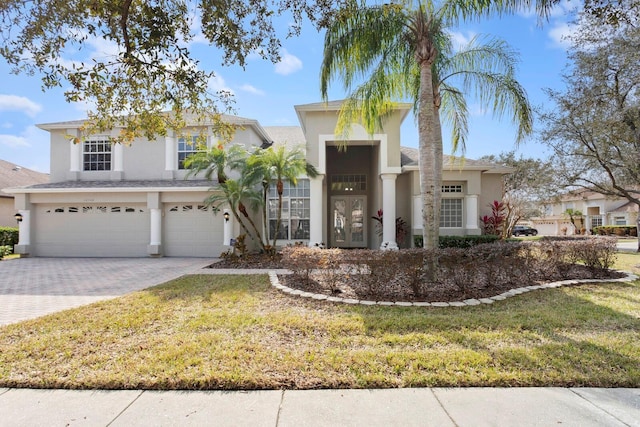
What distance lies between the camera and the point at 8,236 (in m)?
18.2

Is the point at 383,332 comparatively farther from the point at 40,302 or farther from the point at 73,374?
the point at 40,302

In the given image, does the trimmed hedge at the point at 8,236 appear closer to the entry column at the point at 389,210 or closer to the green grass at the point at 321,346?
the green grass at the point at 321,346

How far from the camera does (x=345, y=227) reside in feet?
62.5

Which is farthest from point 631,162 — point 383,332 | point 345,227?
point 383,332

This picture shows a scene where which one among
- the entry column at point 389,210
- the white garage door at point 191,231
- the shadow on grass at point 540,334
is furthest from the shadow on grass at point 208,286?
the entry column at point 389,210

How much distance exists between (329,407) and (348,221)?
1582 cm

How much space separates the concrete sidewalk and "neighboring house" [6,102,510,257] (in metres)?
11.3

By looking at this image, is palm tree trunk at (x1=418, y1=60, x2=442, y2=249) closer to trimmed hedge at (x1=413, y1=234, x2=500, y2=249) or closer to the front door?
trimmed hedge at (x1=413, y1=234, x2=500, y2=249)

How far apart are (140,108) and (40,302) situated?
4.96m

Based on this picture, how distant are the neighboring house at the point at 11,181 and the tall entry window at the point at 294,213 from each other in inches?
581

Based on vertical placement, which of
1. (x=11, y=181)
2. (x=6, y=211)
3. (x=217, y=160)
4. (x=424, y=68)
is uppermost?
(x=424, y=68)

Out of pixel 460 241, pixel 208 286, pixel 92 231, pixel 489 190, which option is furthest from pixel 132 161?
pixel 489 190

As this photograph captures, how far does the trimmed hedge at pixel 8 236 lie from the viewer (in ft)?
59.1

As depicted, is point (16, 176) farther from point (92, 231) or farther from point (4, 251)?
point (92, 231)
